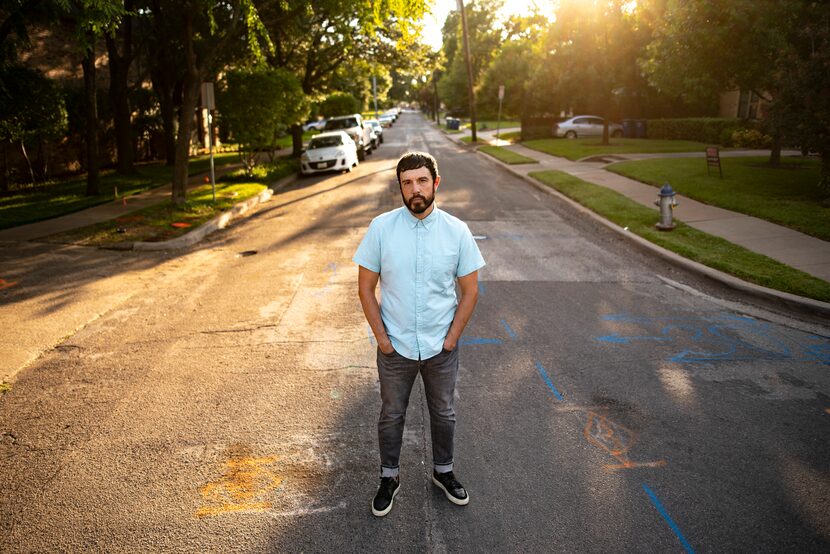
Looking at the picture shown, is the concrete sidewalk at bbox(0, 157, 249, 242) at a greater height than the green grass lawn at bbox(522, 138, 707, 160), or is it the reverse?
the green grass lawn at bbox(522, 138, 707, 160)

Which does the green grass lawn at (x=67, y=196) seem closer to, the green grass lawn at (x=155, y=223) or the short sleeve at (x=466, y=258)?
the green grass lawn at (x=155, y=223)

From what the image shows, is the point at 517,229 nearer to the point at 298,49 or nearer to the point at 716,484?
the point at 716,484

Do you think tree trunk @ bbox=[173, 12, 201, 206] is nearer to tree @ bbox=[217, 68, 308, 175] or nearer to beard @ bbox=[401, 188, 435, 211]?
tree @ bbox=[217, 68, 308, 175]

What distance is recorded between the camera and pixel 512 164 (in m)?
23.8

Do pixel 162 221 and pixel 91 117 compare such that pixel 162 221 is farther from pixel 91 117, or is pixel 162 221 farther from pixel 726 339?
pixel 726 339

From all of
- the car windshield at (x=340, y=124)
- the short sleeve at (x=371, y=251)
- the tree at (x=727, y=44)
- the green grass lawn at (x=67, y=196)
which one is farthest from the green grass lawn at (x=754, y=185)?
the green grass lawn at (x=67, y=196)

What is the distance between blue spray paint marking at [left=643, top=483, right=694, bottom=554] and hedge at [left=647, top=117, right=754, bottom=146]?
28.4 meters

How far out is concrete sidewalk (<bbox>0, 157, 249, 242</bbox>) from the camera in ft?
37.8

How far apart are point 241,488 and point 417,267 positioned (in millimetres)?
1896

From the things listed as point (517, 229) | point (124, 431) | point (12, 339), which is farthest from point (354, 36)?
point (124, 431)

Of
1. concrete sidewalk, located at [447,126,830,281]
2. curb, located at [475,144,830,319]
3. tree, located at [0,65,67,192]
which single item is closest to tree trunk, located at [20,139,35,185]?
tree, located at [0,65,67,192]

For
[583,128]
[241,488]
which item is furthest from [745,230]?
[583,128]

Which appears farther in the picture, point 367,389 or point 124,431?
point 367,389

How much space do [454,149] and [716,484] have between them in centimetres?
3169
